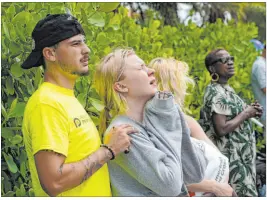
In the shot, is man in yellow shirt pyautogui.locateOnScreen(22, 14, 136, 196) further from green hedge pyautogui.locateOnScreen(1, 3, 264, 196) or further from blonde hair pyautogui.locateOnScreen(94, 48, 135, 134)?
green hedge pyautogui.locateOnScreen(1, 3, 264, 196)

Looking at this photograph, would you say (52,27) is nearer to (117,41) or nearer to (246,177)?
(117,41)

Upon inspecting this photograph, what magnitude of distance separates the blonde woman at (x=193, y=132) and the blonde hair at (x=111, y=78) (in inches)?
14.5

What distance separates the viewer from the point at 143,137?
105 inches

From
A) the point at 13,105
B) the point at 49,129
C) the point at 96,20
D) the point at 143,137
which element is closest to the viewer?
the point at 49,129

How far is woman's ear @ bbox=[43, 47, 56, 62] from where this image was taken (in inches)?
101

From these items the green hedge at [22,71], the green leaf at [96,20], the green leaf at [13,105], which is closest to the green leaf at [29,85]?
the green hedge at [22,71]

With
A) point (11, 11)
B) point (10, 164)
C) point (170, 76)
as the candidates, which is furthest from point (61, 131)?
point (11, 11)

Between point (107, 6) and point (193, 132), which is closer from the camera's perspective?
point (107, 6)

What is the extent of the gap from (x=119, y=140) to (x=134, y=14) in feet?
20.3

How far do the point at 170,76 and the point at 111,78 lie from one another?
19.1 inches

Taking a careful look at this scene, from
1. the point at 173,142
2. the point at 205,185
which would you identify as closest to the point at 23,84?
the point at 173,142

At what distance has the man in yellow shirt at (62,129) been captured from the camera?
7.87 ft

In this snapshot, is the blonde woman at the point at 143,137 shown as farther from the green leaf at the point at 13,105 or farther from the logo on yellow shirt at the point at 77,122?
the green leaf at the point at 13,105

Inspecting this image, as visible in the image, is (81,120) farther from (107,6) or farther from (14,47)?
(107,6)
